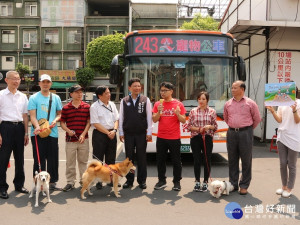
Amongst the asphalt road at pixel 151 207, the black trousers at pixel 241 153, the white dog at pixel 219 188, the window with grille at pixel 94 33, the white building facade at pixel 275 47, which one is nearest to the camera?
the asphalt road at pixel 151 207

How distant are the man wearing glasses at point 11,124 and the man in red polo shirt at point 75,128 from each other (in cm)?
68

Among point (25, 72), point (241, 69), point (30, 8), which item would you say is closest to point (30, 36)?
point (30, 8)

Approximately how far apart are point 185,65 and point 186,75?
23 centimetres

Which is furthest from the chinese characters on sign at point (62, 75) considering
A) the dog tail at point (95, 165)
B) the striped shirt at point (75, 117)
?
the dog tail at point (95, 165)

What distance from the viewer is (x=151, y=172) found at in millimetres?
7363

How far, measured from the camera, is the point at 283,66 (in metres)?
12.0

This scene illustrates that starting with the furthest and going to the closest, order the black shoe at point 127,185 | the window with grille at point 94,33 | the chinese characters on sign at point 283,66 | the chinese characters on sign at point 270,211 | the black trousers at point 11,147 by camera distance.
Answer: the window with grille at point 94,33, the chinese characters on sign at point 283,66, the black shoe at point 127,185, the black trousers at point 11,147, the chinese characters on sign at point 270,211

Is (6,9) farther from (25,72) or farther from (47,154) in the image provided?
(47,154)

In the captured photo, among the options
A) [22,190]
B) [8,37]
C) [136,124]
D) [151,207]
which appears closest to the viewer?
[151,207]

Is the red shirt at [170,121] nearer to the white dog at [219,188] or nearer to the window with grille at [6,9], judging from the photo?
the white dog at [219,188]

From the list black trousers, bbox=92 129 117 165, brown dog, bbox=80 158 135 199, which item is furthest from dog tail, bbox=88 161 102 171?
black trousers, bbox=92 129 117 165

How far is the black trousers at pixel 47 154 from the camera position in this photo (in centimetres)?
560

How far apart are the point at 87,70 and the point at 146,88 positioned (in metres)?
27.0

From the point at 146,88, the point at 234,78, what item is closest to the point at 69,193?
the point at 146,88
